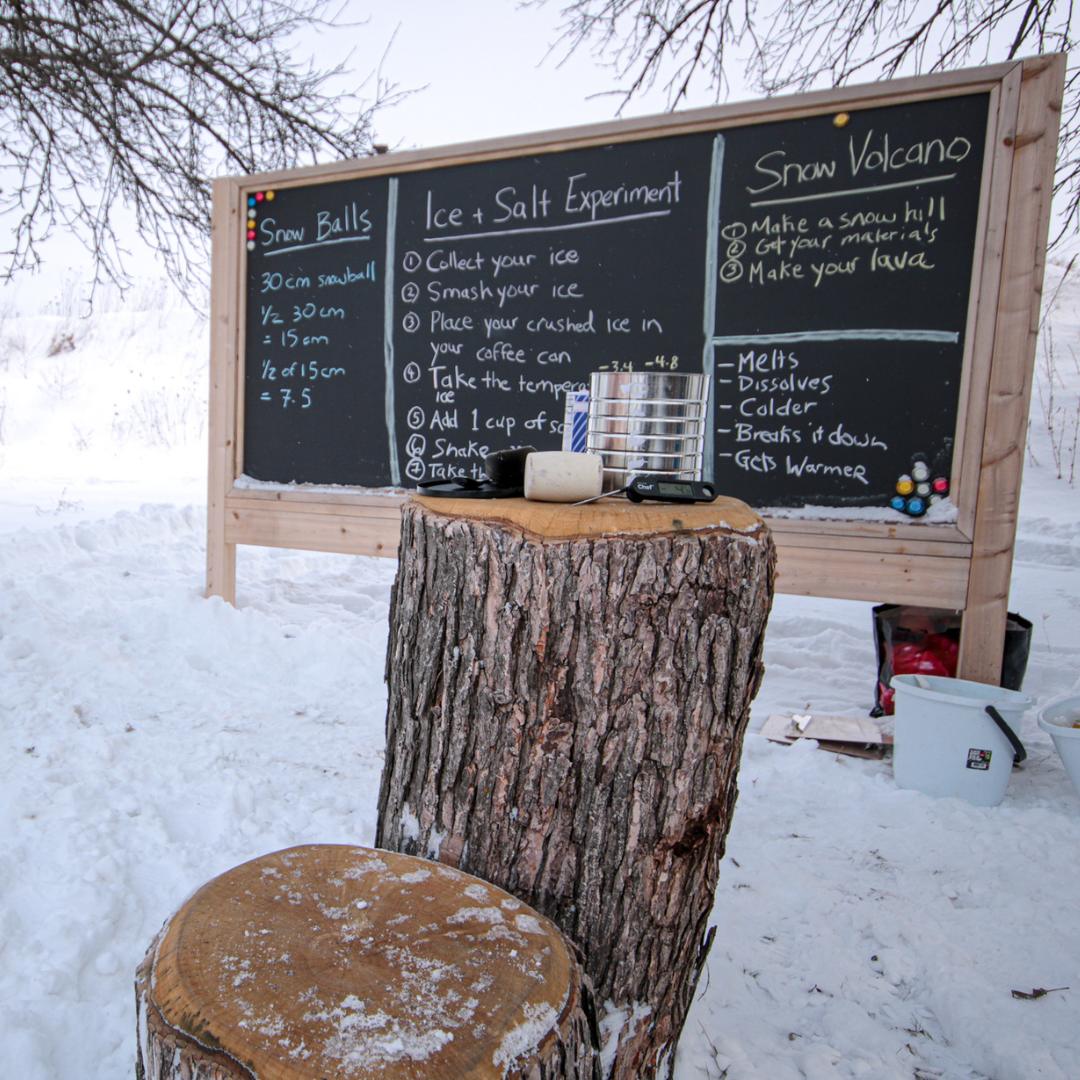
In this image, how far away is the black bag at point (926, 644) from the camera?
3.02m

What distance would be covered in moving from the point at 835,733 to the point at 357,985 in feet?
7.82

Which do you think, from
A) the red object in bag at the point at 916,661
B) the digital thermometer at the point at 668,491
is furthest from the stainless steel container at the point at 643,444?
the red object in bag at the point at 916,661

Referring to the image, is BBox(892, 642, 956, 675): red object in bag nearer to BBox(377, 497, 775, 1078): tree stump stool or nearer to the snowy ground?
the snowy ground

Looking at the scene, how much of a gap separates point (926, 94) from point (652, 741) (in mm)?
2596

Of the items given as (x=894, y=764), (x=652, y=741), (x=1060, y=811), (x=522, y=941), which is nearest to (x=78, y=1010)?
(x=522, y=941)

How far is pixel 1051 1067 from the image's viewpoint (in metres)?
1.47

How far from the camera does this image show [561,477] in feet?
4.50

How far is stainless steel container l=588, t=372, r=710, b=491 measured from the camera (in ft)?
4.89

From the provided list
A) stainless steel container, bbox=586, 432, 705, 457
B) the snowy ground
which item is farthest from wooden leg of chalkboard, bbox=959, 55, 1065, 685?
stainless steel container, bbox=586, 432, 705, 457

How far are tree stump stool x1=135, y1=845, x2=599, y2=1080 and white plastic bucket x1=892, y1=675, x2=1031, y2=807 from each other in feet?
6.19

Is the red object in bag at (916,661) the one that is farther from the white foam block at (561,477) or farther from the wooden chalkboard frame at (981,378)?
the white foam block at (561,477)

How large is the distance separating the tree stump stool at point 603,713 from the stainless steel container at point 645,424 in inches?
7.2

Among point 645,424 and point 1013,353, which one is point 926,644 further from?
point 645,424

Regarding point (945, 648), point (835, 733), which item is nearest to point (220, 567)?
point (835, 733)
